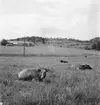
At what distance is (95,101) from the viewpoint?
6148mm

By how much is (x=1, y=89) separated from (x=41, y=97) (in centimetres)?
209

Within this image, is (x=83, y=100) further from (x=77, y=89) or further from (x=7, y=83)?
(x=7, y=83)

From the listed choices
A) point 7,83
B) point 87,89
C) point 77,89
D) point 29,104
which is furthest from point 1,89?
point 87,89

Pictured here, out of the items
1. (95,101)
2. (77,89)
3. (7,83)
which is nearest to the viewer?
(95,101)

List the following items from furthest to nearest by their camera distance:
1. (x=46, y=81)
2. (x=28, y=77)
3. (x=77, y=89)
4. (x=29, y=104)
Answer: (x=28, y=77), (x=46, y=81), (x=77, y=89), (x=29, y=104)

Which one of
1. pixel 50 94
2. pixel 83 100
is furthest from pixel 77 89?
pixel 50 94

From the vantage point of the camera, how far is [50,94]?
6.25m

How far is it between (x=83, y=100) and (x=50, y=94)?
1.21 m

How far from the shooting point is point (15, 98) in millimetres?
5836

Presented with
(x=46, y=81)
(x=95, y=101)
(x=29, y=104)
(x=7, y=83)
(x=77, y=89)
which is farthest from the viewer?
(x=46, y=81)

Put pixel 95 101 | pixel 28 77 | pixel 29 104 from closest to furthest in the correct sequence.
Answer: pixel 29 104
pixel 95 101
pixel 28 77

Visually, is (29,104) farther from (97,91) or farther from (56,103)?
(97,91)

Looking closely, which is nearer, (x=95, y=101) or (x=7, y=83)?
(x=95, y=101)

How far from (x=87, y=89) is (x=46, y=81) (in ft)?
9.66
